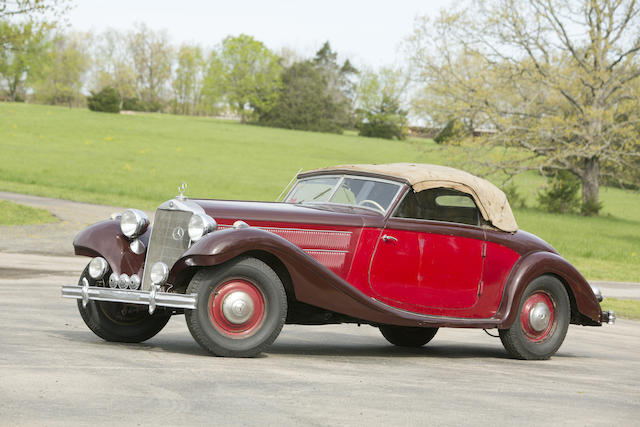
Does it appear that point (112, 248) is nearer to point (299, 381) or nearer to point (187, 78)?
point (299, 381)

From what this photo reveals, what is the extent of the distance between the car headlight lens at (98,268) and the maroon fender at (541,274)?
386 cm

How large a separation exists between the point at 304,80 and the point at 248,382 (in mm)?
93525

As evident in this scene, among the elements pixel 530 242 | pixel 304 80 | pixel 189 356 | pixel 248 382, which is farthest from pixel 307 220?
pixel 304 80

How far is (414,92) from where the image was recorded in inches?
1559

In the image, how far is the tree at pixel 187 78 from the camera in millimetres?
128625

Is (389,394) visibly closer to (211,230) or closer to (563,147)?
(211,230)

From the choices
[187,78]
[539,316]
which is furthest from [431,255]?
[187,78]

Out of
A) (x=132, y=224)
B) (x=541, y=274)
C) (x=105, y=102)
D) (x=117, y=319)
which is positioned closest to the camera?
(x=132, y=224)

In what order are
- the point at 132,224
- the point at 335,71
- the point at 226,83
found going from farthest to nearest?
Answer: the point at 335,71, the point at 226,83, the point at 132,224

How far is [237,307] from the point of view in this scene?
6.86 m

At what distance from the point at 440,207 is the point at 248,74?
11077 centimetres

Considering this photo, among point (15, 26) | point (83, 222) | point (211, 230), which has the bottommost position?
point (83, 222)

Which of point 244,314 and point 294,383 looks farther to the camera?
point 244,314

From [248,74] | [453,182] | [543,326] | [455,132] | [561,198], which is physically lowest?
[543,326]
